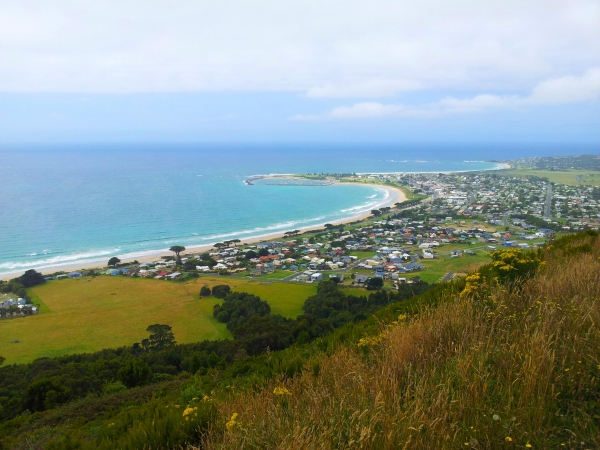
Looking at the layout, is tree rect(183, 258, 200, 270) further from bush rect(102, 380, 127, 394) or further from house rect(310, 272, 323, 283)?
bush rect(102, 380, 127, 394)

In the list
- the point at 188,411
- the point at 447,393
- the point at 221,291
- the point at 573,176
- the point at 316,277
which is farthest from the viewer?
the point at 573,176

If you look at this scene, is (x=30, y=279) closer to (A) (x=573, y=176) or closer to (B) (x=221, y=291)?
(B) (x=221, y=291)

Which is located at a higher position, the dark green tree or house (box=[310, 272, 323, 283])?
the dark green tree

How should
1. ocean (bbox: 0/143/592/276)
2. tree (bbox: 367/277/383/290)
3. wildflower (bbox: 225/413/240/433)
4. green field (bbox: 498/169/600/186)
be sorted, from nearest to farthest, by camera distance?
wildflower (bbox: 225/413/240/433) → tree (bbox: 367/277/383/290) → ocean (bbox: 0/143/592/276) → green field (bbox: 498/169/600/186)

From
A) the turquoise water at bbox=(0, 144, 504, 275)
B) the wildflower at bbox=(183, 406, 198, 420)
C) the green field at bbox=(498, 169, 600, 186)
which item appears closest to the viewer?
the wildflower at bbox=(183, 406, 198, 420)

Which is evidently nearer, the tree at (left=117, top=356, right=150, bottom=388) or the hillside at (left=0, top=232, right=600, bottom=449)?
the hillside at (left=0, top=232, right=600, bottom=449)

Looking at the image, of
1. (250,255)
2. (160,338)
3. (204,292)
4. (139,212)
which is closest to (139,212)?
(139,212)

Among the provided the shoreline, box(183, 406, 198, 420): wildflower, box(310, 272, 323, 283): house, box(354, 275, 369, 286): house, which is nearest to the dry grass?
box(183, 406, 198, 420): wildflower

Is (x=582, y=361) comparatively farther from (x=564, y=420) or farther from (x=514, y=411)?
(x=514, y=411)
